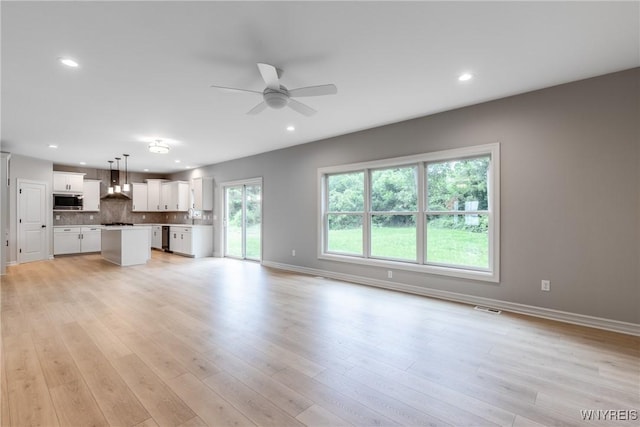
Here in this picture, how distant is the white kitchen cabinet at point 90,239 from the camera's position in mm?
8344

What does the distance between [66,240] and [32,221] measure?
1069mm

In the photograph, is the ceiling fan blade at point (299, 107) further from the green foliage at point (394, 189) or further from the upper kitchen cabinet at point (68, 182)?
the upper kitchen cabinet at point (68, 182)

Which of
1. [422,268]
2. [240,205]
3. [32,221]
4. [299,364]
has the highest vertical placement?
[240,205]

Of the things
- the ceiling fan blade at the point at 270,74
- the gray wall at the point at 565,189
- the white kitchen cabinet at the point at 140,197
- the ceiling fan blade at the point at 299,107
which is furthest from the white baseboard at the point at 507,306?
the white kitchen cabinet at the point at 140,197

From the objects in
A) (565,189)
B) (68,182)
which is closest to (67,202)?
(68,182)

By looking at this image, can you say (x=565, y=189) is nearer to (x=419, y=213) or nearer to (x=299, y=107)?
(x=419, y=213)

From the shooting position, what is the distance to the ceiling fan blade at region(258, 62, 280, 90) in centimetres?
243

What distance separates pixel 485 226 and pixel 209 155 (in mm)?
6283

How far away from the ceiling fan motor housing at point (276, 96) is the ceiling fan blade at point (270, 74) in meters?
0.06

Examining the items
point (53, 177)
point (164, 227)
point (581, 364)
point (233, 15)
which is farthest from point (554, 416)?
point (53, 177)

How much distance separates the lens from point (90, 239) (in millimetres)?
8516

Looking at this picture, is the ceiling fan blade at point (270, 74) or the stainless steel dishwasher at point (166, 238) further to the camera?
the stainless steel dishwasher at point (166, 238)

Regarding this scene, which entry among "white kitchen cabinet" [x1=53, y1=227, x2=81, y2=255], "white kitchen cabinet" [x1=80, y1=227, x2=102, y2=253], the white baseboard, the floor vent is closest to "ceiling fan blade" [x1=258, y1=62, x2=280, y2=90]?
the white baseboard

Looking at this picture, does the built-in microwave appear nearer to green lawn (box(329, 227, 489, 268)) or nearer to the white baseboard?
the white baseboard
